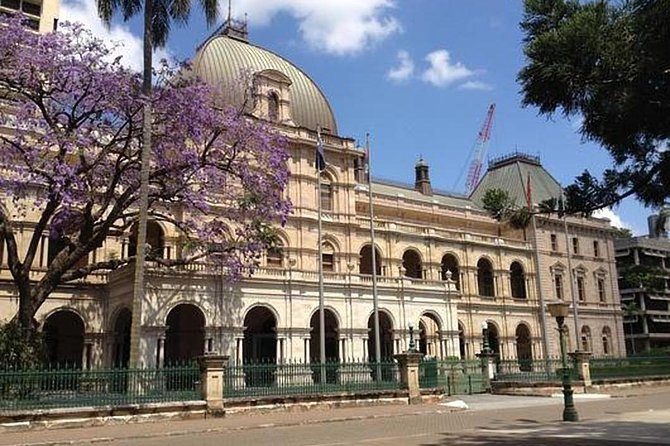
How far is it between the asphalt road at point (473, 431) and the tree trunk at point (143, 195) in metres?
7.03

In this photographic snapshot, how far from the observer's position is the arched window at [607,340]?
58.4 meters

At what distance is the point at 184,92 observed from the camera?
2584 centimetres

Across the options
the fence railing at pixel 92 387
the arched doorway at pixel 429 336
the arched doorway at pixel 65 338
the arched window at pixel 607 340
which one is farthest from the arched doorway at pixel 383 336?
the arched window at pixel 607 340

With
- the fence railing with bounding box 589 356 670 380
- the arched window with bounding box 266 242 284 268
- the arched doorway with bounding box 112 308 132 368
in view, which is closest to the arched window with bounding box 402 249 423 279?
the arched window with bounding box 266 242 284 268

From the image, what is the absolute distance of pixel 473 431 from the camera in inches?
610

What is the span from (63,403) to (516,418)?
1228cm

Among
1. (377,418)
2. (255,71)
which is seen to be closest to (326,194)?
(255,71)

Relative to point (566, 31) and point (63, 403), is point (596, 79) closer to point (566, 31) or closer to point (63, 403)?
point (566, 31)

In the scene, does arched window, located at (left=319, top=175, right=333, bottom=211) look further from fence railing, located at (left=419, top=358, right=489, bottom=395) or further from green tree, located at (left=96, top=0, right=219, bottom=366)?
green tree, located at (left=96, top=0, right=219, bottom=366)

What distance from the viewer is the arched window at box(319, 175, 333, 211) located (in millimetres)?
43594

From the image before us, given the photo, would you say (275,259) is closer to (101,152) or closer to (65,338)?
(65,338)

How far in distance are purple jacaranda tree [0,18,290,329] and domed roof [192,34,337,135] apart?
1399 centimetres

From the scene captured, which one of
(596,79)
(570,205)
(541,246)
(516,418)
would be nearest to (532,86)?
(596,79)

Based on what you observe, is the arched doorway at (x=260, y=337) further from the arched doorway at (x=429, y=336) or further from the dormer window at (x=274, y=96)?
the dormer window at (x=274, y=96)
